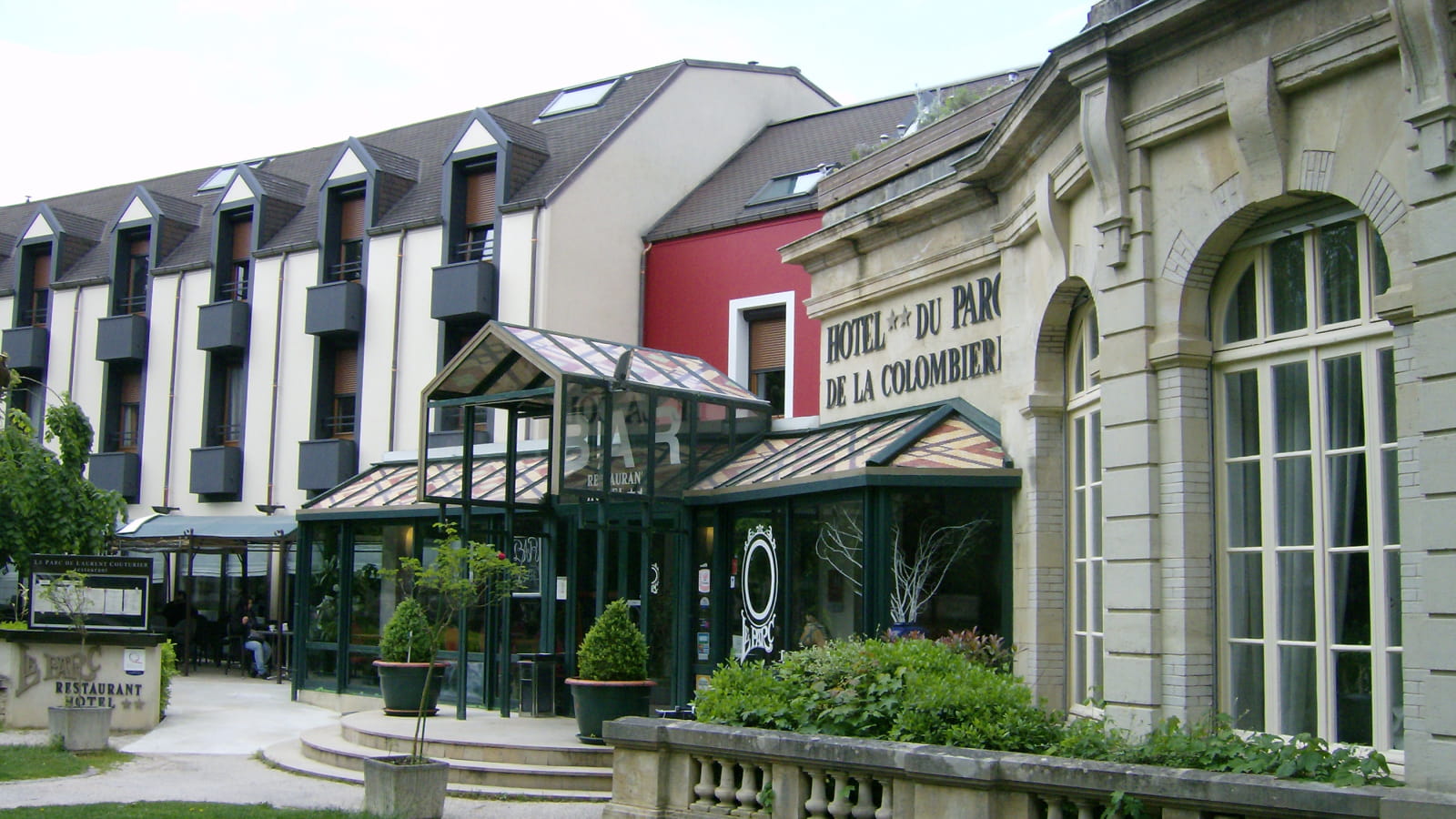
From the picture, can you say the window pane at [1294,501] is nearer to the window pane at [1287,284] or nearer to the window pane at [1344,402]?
the window pane at [1344,402]

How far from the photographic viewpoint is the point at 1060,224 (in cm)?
1199

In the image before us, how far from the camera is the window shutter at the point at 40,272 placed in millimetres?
36312

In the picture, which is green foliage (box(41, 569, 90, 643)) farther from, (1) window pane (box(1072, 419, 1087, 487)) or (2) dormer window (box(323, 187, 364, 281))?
(2) dormer window (box(323, 187, 364, 281))

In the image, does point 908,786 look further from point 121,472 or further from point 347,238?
point 121,472

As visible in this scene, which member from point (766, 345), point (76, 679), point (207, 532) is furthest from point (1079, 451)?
point (207, 532)

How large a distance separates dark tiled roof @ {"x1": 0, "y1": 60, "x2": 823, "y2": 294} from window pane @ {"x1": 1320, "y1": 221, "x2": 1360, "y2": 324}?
1881 centimetres

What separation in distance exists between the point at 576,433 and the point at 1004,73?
475 inches

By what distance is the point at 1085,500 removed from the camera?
40.6 ft

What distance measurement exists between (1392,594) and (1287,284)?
2.21 m

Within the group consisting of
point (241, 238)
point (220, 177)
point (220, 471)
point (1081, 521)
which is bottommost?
point (1081, 521)

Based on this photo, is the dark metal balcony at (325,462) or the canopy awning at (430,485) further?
the dark metal balcony at (325,462)

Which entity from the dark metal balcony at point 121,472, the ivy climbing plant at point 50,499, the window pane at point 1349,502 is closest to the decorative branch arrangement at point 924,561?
the window pane at point 1349,502

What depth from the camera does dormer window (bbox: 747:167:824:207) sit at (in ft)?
85.9

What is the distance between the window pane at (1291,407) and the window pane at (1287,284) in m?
0.29
